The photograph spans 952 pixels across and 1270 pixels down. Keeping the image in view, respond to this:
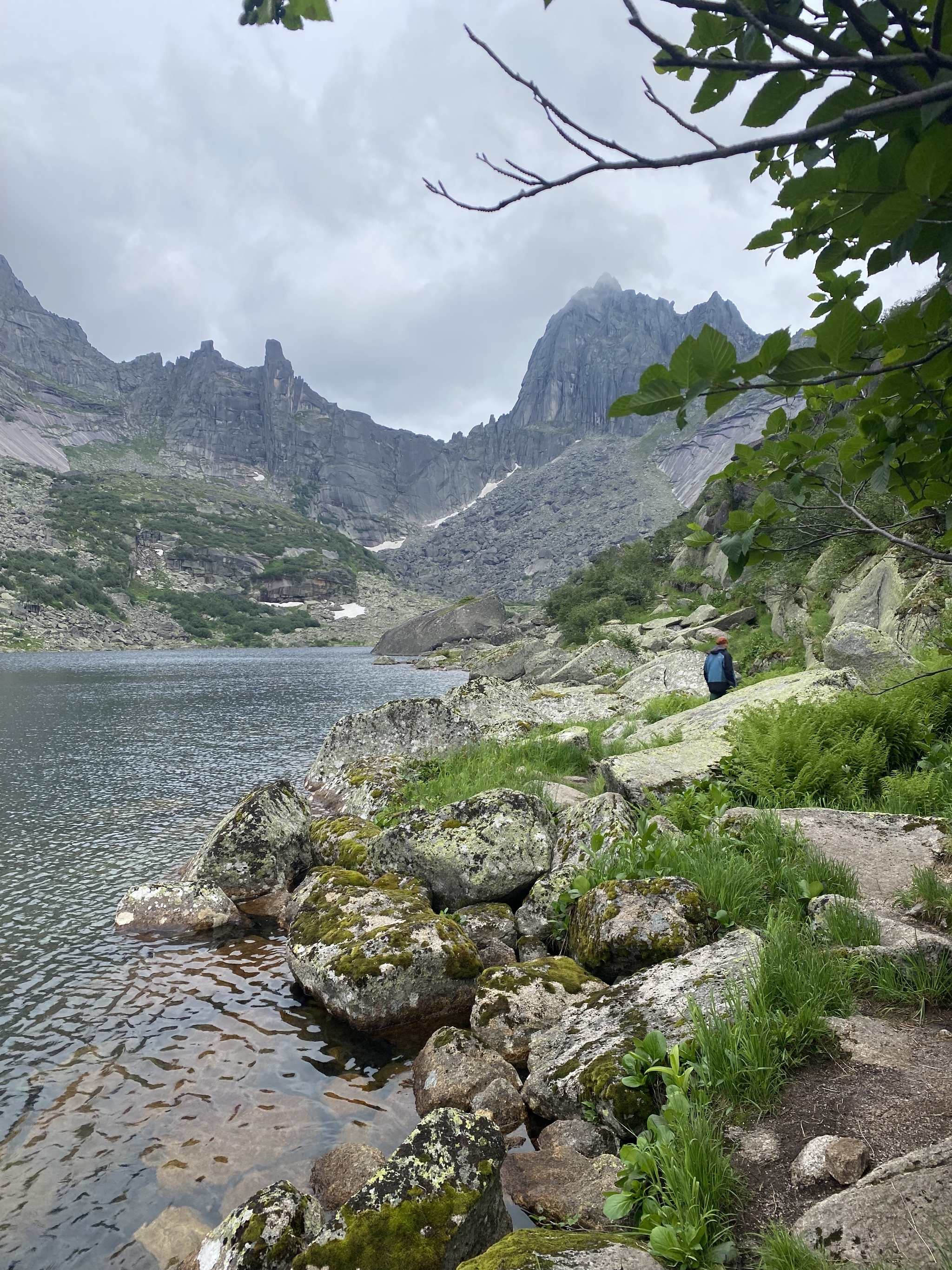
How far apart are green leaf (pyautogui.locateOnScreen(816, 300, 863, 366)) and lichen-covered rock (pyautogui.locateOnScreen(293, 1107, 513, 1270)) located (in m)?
5.26

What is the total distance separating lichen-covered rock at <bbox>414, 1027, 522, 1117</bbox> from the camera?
245 inches

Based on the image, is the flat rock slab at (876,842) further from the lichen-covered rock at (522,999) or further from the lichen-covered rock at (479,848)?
the lichen-covered rock at (479,848)

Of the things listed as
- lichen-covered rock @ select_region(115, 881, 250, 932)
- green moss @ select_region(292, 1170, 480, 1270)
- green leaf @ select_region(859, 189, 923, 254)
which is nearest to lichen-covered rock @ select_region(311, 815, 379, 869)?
lichen-covered rock @ select_region(115, 881, 250, 932)

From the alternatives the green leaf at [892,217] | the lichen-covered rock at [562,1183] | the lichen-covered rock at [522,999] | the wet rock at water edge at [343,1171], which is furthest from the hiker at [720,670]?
the green leaf at [892,217]

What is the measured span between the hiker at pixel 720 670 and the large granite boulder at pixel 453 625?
114m

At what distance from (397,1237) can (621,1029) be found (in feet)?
7.67

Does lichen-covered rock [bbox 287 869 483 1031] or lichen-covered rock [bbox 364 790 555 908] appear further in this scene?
lichen-covered rock [bbox 364 790 555 908]

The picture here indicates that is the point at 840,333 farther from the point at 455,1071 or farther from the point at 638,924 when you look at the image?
the point at 455,1071

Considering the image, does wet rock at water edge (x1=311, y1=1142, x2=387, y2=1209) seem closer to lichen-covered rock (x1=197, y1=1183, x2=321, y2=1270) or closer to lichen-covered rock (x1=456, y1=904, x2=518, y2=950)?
lichen-covered rock (x1=197, y1=1183, x2=321, y2=1270)

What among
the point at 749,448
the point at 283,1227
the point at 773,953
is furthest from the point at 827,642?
the point at 283,1227

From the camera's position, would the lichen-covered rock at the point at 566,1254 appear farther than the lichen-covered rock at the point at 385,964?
No

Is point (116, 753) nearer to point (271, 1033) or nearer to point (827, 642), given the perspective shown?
point (271, 1033)

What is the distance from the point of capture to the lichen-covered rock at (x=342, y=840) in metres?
12.4

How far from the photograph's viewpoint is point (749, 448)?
3025 mm
